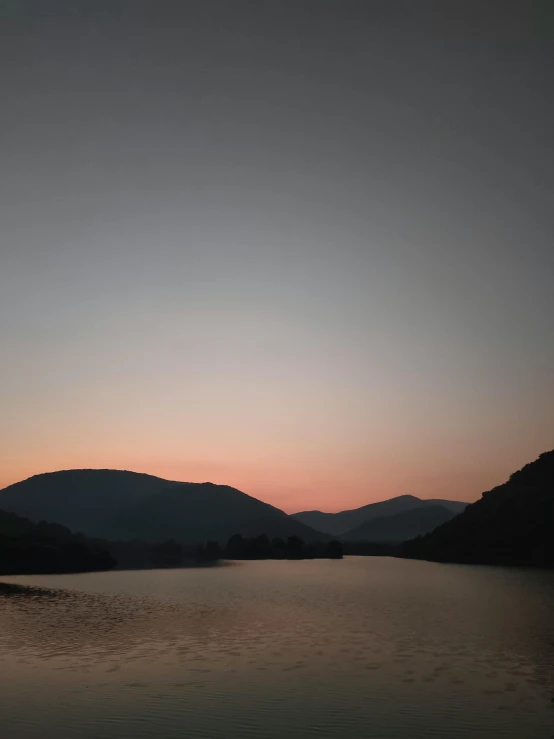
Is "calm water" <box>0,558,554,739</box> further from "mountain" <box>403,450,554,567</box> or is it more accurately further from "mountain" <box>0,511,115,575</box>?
"mountain" <box>403,450,554,567</box>

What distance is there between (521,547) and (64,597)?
469ft

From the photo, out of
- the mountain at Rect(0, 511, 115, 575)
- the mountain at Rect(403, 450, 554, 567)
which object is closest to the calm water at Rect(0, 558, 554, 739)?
the mountain at Rect(0, 511, 115, 575)

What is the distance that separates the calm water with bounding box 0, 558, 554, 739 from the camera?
23828 millimetres

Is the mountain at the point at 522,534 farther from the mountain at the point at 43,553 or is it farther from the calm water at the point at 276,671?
the calm water at the point at 276,671

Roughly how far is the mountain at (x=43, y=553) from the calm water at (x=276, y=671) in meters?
81.3

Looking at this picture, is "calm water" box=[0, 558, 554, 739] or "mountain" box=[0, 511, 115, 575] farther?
"mountain" box=[0, 511, 115, 575]

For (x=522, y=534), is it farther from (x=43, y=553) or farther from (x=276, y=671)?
(x=276, y=671)

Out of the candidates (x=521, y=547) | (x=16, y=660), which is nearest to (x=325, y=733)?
(x=16, y=660)

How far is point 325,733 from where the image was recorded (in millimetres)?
22812

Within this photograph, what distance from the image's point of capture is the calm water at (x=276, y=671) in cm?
2383

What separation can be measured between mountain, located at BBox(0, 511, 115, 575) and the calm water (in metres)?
81.3

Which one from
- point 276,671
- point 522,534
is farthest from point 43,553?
point 522,534

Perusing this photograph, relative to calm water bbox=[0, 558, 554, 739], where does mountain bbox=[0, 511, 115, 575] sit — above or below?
above

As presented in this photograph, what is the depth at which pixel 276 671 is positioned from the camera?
33406 mm
